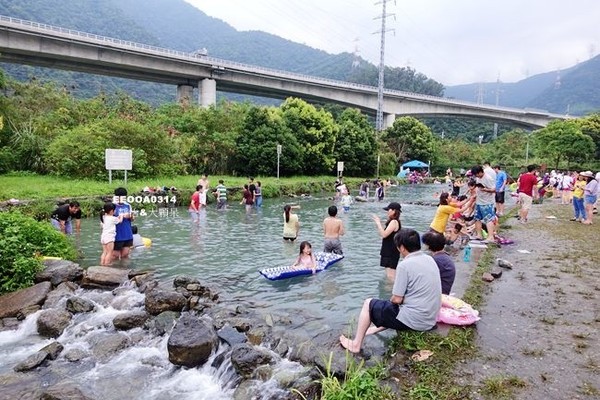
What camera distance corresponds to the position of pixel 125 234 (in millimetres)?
10555

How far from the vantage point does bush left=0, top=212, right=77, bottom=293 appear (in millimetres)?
8320

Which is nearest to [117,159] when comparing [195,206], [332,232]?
[195,206]

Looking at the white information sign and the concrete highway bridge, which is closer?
the white information sign

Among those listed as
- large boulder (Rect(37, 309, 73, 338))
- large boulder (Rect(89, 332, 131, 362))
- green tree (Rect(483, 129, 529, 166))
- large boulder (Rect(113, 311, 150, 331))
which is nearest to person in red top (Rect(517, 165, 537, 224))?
large boulder (Rect(113, 311, 150, 331))

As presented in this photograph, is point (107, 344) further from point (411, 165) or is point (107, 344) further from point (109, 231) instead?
point (411, 165)

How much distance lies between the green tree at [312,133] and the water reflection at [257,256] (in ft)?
62.3

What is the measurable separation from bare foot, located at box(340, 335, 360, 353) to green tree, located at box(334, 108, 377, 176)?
3678cm

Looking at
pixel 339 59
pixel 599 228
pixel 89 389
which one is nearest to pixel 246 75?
pixel 599 228

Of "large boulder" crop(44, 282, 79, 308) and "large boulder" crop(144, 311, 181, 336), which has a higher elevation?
"large boulder" crop(44, 282, 79, 308)

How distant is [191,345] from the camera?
238 inches

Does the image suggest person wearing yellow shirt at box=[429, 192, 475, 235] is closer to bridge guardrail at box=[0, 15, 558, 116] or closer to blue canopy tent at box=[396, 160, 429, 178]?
bridge guardrail at box=[0, 15, 558, 116]

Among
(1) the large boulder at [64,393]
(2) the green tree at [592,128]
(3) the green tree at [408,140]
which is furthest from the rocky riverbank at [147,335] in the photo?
(2) the green tree at [592,128]

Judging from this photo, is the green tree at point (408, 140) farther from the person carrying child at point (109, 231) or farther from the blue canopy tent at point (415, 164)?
the person carrying child at point (109, 231)

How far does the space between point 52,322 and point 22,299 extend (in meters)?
1.31
